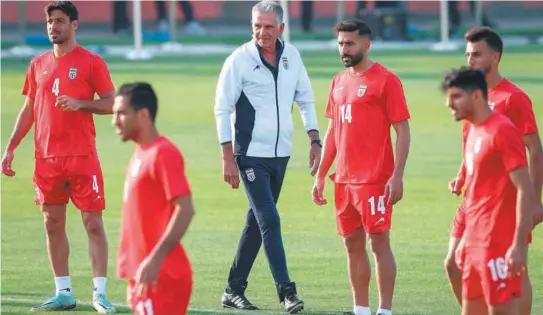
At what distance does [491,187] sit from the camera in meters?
8.01

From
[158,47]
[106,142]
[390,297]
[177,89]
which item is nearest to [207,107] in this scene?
[177,89]

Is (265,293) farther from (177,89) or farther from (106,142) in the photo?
(177,89)

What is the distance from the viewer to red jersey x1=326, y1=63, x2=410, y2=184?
996 cm

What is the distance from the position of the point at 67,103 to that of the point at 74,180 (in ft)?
2.09

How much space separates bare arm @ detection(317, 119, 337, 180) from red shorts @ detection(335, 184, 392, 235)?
233 millimetres

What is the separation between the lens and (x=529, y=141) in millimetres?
9023

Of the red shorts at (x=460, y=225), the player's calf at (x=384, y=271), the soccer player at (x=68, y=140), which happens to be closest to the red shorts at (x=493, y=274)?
the red shorts at (x=460, y=225)

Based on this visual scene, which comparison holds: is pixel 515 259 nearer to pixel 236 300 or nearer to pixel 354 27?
pixel 354 27

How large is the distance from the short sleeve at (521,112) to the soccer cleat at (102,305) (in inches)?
136

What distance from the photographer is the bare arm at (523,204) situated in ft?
25.5

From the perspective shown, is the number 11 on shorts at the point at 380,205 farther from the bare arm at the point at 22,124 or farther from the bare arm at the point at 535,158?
the bare arm at the point at 22,124

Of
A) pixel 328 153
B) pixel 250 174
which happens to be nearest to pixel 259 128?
pixel 250 174

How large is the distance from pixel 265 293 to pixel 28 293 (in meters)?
1.95

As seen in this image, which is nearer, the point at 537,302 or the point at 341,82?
the point at 341,82
